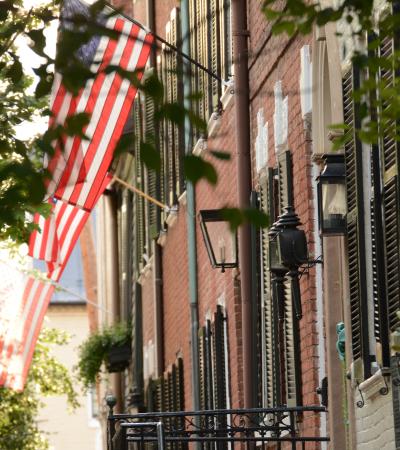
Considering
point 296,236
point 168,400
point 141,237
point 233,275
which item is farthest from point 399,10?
point 141,237

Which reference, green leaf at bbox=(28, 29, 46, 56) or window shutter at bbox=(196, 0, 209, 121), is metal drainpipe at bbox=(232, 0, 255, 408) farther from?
green leaf at bbox=(28, 29, 46, 56)

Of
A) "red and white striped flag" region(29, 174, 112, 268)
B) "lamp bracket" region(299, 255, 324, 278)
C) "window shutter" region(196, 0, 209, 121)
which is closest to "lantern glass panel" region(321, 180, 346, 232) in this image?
"lamp bracket" region(299, 255, 324, 278)

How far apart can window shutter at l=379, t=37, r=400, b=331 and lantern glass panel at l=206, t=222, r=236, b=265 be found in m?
6.28

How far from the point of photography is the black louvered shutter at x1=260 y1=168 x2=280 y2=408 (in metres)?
15.3

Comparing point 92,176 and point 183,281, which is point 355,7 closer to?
point 92,176

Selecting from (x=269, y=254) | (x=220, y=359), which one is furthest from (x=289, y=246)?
(x=220, y=359)

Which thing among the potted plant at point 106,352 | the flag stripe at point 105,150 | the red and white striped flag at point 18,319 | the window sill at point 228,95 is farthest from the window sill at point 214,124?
the potted plant at point 106,352

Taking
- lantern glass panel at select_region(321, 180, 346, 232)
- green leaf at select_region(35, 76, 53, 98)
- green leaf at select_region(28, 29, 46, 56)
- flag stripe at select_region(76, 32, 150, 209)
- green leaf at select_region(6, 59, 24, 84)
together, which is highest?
flag stripe at select_region(76, 32, 150, 209)

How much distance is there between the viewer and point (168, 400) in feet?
80.2

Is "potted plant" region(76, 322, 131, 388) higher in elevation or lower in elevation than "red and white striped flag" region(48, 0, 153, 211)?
higher

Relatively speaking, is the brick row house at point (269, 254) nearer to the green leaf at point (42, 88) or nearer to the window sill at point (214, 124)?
the window sill at point (214, 124)

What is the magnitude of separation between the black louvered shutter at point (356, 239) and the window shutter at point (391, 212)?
0.42 m

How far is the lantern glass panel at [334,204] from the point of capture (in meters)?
11.7

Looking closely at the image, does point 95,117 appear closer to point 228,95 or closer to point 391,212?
point 228,95
